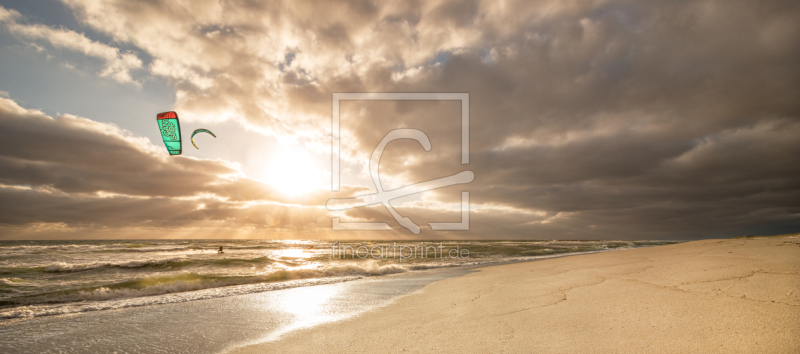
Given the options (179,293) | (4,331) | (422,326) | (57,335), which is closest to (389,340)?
(422,326)

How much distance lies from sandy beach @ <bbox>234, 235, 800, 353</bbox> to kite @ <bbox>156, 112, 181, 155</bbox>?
11022mm

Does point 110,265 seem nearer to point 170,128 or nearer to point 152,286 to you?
point 152,286

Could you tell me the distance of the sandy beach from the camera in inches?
125

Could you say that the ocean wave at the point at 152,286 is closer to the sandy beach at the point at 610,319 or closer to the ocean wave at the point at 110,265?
the ocean wave at the point at 110,265

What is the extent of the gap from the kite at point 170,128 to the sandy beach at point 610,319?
11022 millimetres

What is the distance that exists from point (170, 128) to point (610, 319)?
15.4 metres

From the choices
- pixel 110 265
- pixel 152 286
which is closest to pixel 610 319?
pixel 152 286

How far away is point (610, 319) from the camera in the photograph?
399cm

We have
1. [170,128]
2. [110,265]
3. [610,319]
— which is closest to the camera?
[610,319]

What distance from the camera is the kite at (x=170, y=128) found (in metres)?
11.9

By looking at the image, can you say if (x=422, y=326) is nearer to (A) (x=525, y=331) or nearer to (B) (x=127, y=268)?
(A) (x=525, y=331)

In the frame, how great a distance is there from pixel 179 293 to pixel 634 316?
474 inches

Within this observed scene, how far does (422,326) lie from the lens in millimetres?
4668

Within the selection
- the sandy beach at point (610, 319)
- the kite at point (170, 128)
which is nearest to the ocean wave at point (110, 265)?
the kite at point (170, 128)
